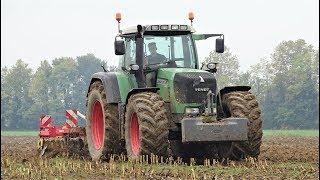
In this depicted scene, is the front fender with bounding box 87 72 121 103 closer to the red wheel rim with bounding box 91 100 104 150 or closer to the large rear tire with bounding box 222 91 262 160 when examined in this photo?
the red wheel rim with bounding box 91 100 104 150

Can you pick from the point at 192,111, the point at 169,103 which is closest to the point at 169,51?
the point at 169,103

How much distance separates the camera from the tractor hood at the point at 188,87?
14273 mm

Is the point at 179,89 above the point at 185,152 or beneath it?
above

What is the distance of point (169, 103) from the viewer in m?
14.6

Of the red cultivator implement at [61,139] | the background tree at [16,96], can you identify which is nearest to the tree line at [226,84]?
the background tree at [16,96]

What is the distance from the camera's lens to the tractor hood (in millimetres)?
14273

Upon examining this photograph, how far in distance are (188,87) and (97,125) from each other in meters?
3.37

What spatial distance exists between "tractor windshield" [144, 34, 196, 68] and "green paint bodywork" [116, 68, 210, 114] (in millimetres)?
371

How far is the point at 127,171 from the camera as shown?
38.8 ft

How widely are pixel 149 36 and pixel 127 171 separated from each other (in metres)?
4.29

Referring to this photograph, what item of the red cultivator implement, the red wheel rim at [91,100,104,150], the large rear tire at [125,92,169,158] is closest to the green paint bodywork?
the large rear tire at [125,92,169,158]

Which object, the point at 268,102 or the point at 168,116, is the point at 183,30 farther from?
the point at 268,102

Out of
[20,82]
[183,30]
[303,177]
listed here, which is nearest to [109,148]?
[183,30]

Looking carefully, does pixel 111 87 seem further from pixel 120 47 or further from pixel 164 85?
pixel 164 85
